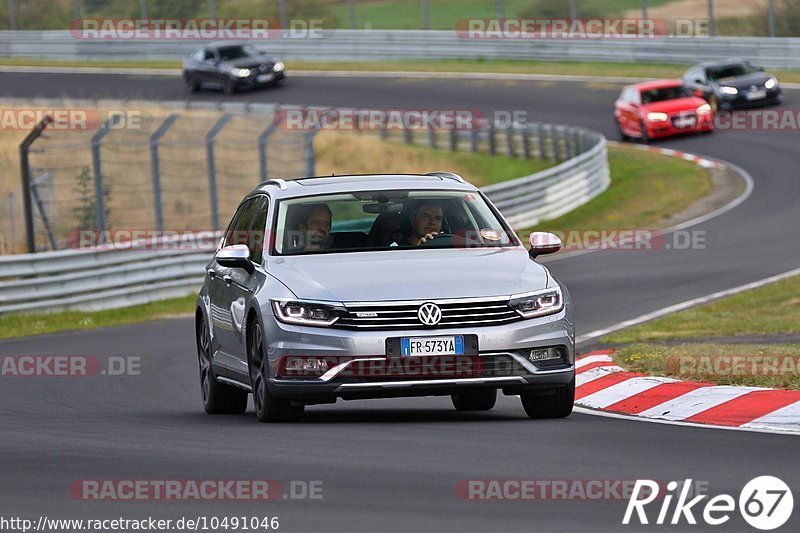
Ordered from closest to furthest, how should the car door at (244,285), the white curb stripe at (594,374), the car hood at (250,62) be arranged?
1. the car door at (244,285)
2. the white curb stripe at (594,374)
3. the car hood at (250,62)

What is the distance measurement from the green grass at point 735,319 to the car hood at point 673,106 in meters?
18.4

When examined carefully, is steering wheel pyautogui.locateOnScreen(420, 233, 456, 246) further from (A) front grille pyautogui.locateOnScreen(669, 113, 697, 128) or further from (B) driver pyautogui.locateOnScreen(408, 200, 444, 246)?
(A) front grille pyautogui.locateOnScreen(669, 113, 697, 128)

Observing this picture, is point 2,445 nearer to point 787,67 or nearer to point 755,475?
point 755,475

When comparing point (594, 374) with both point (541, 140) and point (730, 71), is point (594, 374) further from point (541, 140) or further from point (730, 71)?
point (730, 71)

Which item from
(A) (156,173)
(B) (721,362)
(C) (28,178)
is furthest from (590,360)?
(C) (28,178)

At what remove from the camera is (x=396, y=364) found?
951 centimetres

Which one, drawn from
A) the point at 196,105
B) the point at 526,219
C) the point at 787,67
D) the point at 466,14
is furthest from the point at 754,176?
the point at 466,14

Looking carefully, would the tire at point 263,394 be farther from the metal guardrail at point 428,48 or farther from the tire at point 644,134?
the metal guardrail at point 428,48

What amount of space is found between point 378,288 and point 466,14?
45.8 m

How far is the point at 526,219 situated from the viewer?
96.9 ft

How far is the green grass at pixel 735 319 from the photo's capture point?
1603 cm

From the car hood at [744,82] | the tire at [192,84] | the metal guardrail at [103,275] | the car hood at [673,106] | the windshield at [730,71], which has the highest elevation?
the metal guardrail at [103,275]

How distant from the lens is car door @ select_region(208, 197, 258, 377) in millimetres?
10977

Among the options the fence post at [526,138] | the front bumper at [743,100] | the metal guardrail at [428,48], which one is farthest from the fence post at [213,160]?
the metal guardrail at [428,48]
